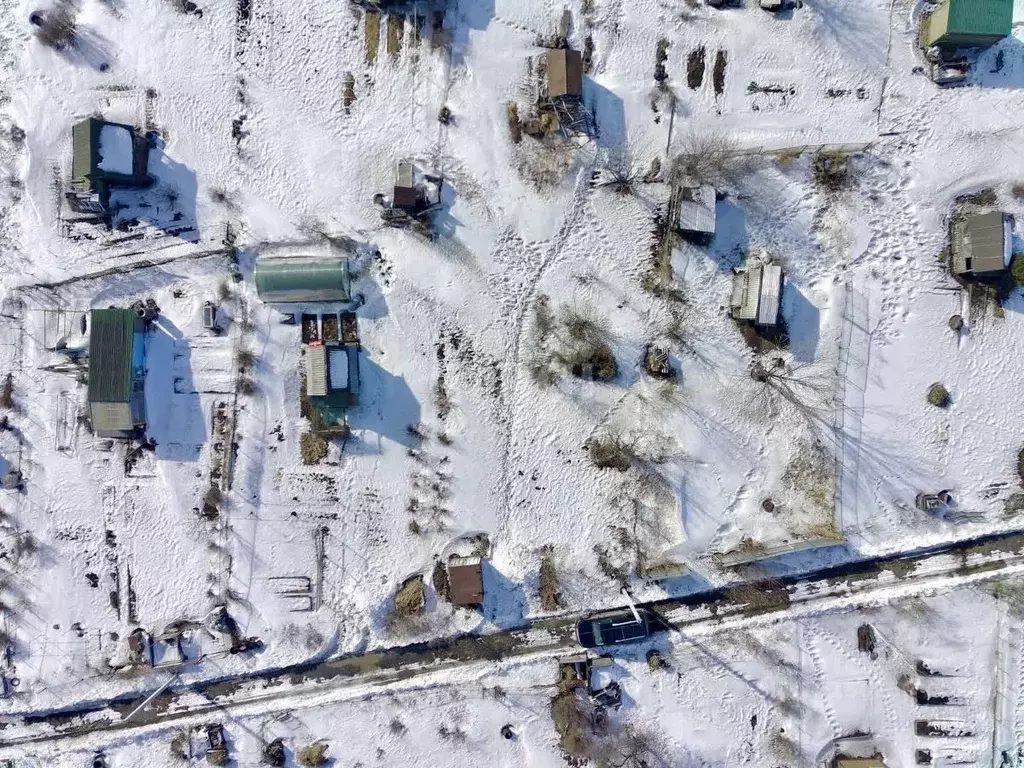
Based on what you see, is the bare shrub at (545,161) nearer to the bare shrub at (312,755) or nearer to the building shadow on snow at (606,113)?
the building shadow on snow at (606,113)

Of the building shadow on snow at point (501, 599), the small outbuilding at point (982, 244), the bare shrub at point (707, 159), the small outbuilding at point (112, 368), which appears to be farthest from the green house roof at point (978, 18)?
the small outbuilding at point (112, 368)

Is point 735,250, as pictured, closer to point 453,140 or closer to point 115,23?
point 453,140

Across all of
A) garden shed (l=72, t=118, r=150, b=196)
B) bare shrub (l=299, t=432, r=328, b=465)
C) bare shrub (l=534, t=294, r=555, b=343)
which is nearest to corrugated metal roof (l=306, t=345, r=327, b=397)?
bare shrub (l=299, t=432, r=328, b=465)

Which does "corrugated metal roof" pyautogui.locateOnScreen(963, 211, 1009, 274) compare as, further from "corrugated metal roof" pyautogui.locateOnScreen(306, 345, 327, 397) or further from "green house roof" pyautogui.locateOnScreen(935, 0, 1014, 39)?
"corrugated metal roof" pyautogui.locateOnScreen(306, 345, 327, 397)

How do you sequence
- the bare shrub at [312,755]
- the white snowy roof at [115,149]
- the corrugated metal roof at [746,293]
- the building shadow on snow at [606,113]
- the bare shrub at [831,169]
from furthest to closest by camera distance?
the bare shrub at [312,755] → the building shadow on snow at [606,113] → the bare shrub at [831,169] → the white snowy roof at [115,149] → the corrugated metal roof at [746,293]

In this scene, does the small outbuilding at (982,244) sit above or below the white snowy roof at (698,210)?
below

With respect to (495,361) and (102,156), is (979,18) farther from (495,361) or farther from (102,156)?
(102,156)

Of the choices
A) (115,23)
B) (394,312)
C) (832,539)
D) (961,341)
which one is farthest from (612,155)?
(115,23)

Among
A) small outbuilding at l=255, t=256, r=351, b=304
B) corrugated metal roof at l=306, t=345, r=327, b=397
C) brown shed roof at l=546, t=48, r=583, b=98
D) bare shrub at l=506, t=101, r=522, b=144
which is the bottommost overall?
corrugated metal roof at l=306, t=345, r=327, b=397
